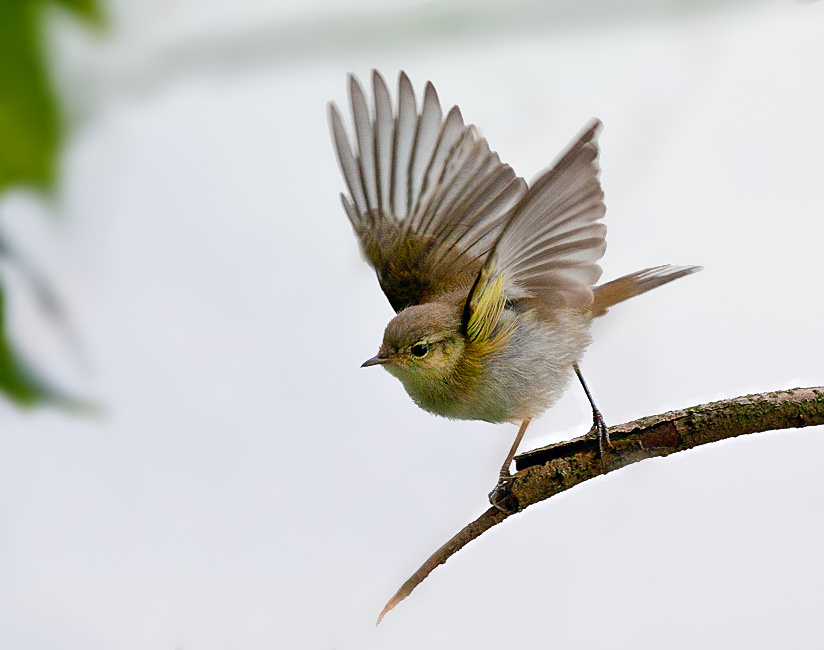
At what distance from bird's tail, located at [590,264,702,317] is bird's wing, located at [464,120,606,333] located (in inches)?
2.5

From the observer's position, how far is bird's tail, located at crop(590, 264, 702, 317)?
0.72 m

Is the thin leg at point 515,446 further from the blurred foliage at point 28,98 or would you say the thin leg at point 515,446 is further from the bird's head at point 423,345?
the blurred foliage at point 28,98

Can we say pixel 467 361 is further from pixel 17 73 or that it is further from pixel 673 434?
pixel 17 73

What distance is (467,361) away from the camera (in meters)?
0.65

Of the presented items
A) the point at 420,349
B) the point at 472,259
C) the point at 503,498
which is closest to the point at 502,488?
the point at 503,498

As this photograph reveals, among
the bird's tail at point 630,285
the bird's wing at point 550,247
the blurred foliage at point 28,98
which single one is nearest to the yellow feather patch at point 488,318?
the bird's wing at point 550,247

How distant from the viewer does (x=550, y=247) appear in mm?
604

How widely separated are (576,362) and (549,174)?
0.23 metres

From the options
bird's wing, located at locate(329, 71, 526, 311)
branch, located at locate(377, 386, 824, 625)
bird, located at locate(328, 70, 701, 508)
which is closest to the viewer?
branch, located at locate(377, 386, 824, 625)

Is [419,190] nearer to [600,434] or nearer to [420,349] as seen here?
[420,349]

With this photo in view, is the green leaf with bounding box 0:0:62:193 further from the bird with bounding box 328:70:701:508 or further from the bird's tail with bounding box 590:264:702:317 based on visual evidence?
the bird's tail with bounding box 590:264:702:317

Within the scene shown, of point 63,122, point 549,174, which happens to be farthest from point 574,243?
point 63,122

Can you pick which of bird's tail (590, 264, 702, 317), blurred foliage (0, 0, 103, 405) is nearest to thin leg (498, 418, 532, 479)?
bird's tail (590, 264, 702, 317)

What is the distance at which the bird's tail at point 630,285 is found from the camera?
724mm
